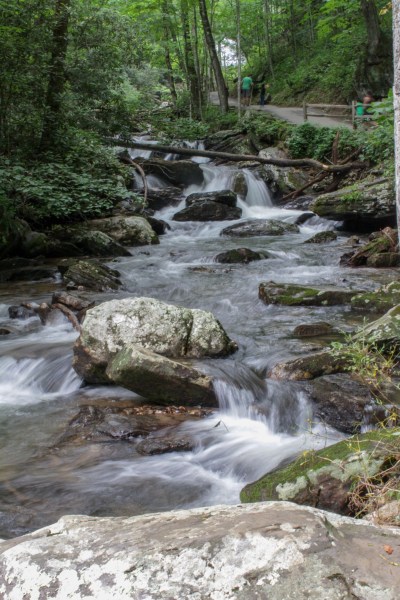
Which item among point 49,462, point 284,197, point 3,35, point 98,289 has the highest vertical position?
point 3,35

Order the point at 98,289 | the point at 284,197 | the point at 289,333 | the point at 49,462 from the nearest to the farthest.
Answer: the point at 49,462 < the point at 289,333 < the point at 98,289 < the point at 284,197

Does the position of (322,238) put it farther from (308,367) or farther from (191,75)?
(191,75)

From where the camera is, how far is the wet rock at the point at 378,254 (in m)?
10.9

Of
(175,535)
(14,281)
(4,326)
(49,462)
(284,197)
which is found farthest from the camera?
(284,197)

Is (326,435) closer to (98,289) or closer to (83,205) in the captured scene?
(98,289)

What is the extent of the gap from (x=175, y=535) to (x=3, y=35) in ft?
40.4

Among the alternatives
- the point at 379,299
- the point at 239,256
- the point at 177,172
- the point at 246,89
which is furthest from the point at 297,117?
the point at 379,299

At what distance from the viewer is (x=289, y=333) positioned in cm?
761

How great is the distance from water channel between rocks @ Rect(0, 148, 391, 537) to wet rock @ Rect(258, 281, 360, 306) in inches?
6.9

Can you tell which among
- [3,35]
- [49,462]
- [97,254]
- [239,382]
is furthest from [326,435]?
[3,35]

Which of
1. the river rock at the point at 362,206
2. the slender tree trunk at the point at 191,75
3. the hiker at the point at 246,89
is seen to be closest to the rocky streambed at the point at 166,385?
the river rock at the point at 362,206

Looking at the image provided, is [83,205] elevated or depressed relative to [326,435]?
elevated

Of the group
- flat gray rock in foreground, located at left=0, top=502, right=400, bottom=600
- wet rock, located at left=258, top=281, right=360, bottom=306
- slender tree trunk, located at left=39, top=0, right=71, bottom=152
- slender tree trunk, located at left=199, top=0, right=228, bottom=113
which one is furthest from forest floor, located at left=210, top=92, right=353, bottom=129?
flat gray rock in foreground, located at left=0, top=502, right=400, bottom=600

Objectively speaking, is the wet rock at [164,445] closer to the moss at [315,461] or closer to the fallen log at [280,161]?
the moss at [315,461]
